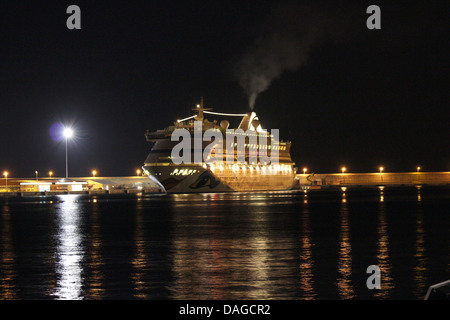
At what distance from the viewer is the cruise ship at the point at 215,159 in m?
94.4

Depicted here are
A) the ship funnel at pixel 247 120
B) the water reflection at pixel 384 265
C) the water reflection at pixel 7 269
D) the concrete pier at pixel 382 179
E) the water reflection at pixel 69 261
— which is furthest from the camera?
the concrete pier at pixel 382 179

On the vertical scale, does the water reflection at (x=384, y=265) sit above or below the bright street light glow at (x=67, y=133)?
below

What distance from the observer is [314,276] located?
17047mm

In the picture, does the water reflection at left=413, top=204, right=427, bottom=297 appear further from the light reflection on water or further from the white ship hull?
the white ship hull

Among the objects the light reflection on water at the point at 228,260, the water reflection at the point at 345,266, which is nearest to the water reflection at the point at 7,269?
the light reflection on water at the point at 228,260

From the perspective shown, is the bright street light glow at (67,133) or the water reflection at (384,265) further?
the bright street light glow at (67,133)

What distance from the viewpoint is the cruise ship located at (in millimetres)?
94438

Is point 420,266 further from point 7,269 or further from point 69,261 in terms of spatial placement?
point 7,269

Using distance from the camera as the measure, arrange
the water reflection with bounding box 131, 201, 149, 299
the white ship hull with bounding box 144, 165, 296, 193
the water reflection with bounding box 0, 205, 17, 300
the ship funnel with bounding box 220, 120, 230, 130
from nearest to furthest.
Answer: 1. the water reflection with bounding box 0, 205, 17, 300
2. the water reflection with bounding box 131, 201, 149, 299
3. the white ship hull with bounding box 144, 165, 296, 193
4. the ship funnel with bounding box 220, 120, 230, 130

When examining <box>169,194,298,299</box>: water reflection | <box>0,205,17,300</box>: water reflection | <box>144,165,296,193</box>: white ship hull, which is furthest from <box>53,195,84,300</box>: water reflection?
<box>144,165,296,193</box>: white ship hull

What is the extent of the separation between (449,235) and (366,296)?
54.4ft

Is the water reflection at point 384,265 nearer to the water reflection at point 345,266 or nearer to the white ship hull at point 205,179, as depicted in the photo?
the water reflection at point 345,266
